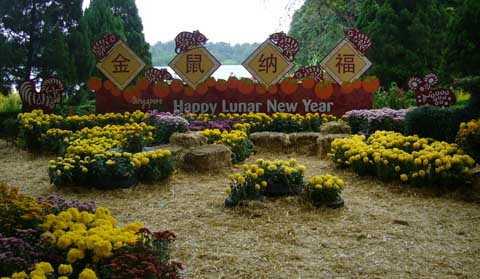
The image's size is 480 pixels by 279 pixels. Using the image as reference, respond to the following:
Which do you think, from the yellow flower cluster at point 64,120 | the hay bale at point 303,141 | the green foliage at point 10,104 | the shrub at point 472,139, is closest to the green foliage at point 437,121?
the shrub at point 472,139

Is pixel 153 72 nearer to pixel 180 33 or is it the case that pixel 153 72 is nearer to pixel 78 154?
pixel 180 33

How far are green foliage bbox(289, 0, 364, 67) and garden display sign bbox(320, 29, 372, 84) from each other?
267 inches

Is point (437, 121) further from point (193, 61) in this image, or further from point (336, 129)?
point (193, 61)

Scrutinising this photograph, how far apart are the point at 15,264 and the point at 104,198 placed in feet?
9.70

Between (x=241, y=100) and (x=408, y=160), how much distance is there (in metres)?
4.87

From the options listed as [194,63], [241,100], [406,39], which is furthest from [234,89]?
[406,39]

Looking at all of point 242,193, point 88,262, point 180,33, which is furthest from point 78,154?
point 180,33

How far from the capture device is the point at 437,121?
23.9 ft

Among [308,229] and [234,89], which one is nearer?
[308,229]

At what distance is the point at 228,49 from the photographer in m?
18.9

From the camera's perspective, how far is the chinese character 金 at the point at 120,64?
1058cm

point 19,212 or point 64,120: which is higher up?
point 64,120

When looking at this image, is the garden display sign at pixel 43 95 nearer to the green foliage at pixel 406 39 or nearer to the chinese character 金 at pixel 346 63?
the chinese character 金 at pixel 346 63

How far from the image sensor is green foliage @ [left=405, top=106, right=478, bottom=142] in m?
7.14
